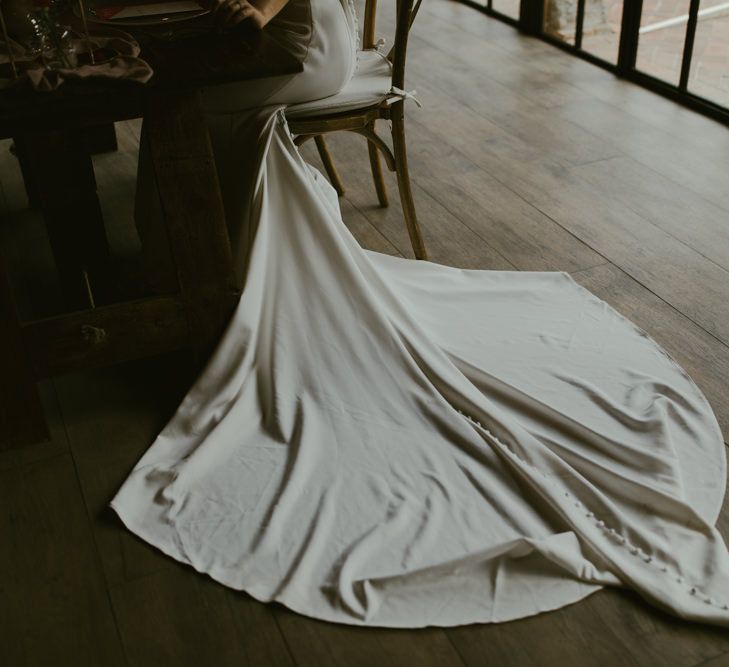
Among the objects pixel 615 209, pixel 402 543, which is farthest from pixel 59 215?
pixel 615 209

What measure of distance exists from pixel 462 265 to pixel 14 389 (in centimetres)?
118

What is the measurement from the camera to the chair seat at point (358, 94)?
2.14 m

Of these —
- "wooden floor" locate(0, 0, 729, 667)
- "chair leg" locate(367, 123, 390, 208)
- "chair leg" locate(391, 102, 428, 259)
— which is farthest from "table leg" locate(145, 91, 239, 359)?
"chair leg" locate(367, 123, 390, 208)

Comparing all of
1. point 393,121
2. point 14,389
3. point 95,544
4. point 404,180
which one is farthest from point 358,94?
point 95,544

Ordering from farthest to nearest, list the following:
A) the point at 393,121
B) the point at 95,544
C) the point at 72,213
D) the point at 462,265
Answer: the point at 462,265, the point at 393,121, the point at 72,213, the point at 95,544

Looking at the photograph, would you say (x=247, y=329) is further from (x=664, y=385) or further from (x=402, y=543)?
(x=664, y=385)

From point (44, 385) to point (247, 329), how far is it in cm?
52

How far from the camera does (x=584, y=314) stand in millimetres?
2180

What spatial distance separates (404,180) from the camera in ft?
7.80

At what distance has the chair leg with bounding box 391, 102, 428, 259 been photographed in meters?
2.31

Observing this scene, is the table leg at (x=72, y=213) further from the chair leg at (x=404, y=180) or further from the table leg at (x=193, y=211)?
the chair leg at (x=404, y=180)

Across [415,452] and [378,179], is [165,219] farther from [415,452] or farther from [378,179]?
[378,179]

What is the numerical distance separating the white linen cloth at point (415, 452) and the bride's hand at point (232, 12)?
8.8 inches

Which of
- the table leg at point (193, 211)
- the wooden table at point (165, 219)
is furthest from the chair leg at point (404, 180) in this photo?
the table leg at point (193, 211)
